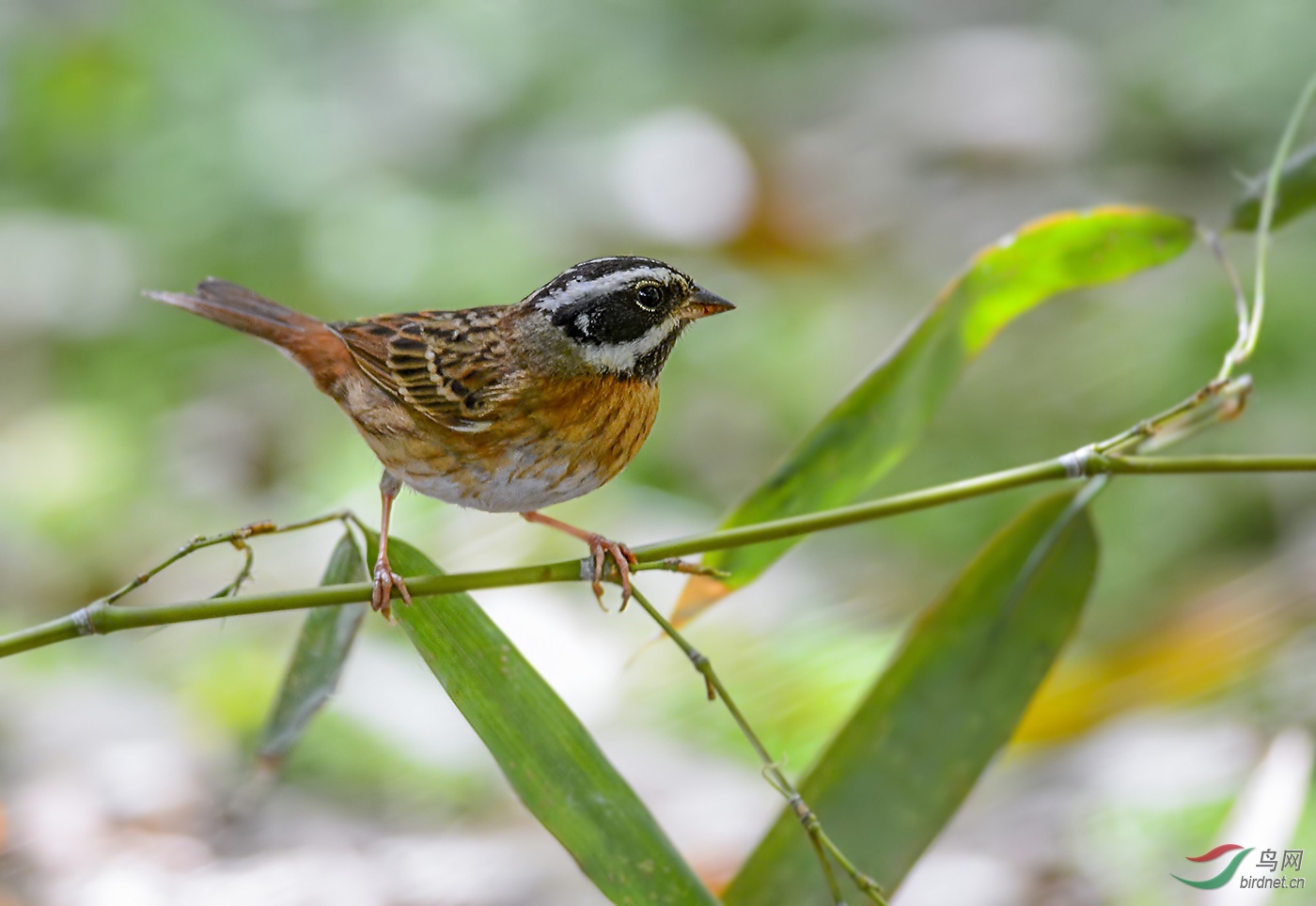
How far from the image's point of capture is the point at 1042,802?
3.75m

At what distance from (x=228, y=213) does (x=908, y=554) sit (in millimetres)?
3761

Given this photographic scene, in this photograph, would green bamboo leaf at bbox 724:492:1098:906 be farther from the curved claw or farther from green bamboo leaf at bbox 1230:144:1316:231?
green bamboo leaf at bbox 1230:144:1316:231

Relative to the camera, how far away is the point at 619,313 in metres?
2.38

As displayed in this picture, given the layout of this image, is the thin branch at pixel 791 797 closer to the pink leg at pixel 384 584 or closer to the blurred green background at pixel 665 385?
the pink leg at pixel 384 584

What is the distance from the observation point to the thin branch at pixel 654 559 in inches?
68.1

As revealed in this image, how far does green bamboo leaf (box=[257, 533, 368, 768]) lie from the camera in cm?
230

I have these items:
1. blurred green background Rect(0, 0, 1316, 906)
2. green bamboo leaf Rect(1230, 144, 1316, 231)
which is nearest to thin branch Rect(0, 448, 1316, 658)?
green bamboo leaf Rect(1230, 144, 1316, 231)

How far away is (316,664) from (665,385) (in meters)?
3.85

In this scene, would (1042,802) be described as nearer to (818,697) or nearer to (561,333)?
(818,697)

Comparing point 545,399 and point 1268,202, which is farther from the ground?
point 1268,202

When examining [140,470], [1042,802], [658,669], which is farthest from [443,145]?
[1042,802]

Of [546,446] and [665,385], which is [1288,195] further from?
[665,385]

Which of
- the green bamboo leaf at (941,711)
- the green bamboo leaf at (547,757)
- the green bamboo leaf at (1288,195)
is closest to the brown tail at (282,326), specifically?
the green bamboo leaf at (547,757)

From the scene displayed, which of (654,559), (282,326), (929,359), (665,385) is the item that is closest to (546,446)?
(654,559)
